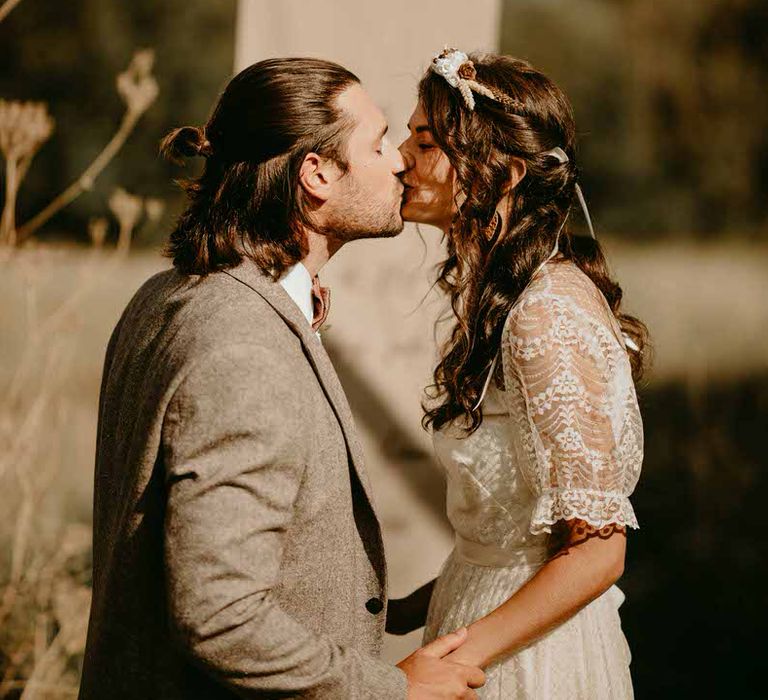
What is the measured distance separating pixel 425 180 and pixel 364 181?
0.23 metres

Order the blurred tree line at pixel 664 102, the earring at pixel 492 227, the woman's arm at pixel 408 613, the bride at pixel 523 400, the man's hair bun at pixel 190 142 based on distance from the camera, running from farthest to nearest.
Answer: the blurred tree line at pixel 664 102 → the woman's arm at pixel 408 613 → the earring at pixel 492 227 → the man's hair bun at pixel 190 142 → the bride at pixel 523 400

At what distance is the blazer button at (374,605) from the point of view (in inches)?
65.6

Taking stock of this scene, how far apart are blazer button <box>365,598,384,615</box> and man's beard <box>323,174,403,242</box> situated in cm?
77

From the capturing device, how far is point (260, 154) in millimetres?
1795

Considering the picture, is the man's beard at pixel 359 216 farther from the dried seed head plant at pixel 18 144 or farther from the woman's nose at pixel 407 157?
the dried seed head plant at pixel 18 144

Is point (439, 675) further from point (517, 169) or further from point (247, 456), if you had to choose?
point (517, 169)

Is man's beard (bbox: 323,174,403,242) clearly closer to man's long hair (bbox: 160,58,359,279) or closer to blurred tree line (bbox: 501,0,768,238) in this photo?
man's long hair (bbox: 160,58,359,279)

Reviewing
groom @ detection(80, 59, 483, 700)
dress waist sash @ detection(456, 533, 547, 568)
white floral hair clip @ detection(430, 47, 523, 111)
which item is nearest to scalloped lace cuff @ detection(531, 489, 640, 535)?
dress waist sash @ detection(456, 533, 547, 568)

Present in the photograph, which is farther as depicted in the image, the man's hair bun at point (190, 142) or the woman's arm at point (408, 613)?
the woman's arm at point (408, 613)

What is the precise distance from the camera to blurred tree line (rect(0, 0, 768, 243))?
2.79 m

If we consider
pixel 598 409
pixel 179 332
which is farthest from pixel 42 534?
pixel 598 409

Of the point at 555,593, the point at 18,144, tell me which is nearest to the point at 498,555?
the point at 555,593

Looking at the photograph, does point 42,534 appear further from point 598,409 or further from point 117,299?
point 598,409

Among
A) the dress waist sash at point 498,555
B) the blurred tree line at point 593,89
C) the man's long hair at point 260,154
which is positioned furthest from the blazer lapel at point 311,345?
the blurred tree line at point 593,89
